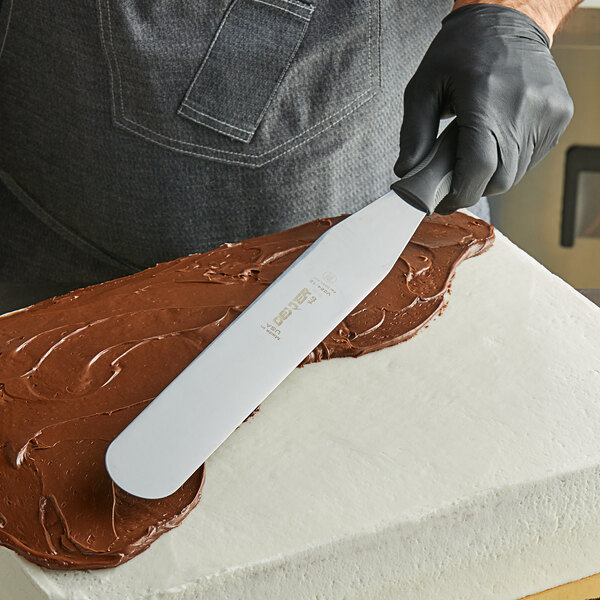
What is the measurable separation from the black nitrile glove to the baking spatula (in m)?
0.04

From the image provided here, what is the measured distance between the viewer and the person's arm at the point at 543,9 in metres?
1.16

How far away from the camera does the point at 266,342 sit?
2.56 ft

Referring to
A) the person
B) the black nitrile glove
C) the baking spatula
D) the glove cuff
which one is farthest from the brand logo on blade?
the glove cuff

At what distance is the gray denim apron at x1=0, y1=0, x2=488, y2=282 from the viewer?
1.14 metres

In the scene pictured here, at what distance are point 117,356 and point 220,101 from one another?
51cm

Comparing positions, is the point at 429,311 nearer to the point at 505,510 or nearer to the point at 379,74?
the point at 505,510

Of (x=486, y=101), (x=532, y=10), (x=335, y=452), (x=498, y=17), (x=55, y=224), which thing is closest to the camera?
(x=335, y=452)

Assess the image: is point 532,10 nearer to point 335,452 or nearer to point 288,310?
point 288,310

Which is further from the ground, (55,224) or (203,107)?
(203,107)

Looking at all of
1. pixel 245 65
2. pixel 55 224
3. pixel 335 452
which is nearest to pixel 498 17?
pixel 245 65

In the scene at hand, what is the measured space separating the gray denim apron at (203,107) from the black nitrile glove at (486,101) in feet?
0.54

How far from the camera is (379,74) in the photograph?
119 centimetres

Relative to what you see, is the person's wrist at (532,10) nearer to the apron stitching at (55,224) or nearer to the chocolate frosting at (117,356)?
the chocolate frosting at (117,356)

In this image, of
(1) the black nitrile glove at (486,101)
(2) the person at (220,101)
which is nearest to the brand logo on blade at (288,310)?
(1) the black nitrile glove at (486,101)
